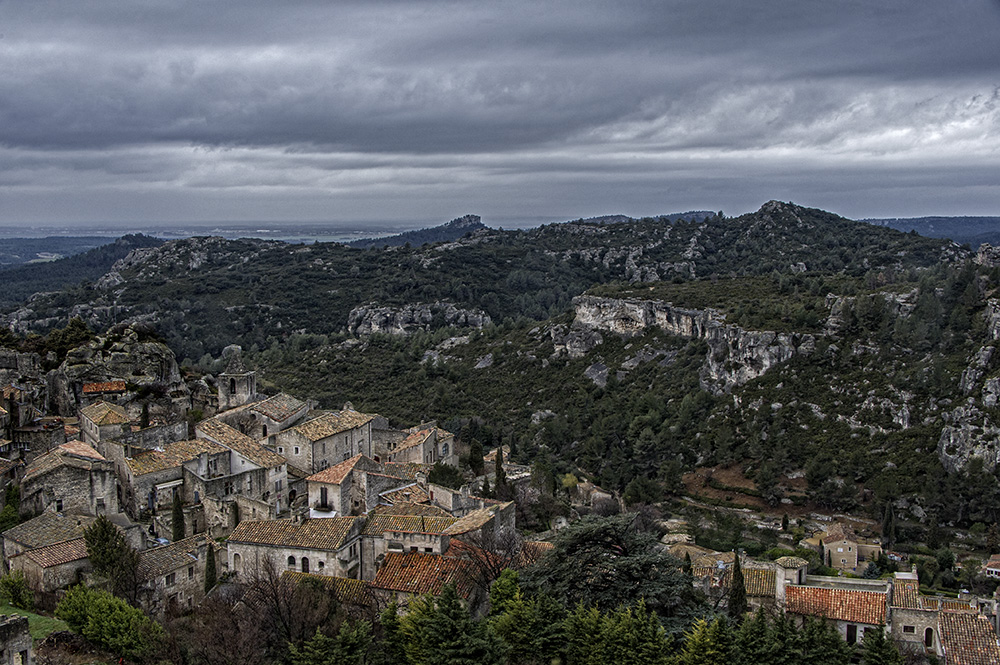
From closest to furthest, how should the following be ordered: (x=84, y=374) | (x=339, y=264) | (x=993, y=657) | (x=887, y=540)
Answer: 1. (x=993, y=657)
2. (x=84, y=374)
3. (x=887, y=540)
4. (x=339, y=264)

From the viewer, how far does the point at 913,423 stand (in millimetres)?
62531

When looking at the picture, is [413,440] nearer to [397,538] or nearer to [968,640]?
[397,538]

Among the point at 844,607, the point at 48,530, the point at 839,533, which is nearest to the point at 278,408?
the point at 48,530

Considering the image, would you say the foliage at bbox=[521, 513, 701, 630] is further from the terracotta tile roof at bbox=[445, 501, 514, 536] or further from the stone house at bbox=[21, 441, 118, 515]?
the stone house at bbox=[21, 441, 118, 515]

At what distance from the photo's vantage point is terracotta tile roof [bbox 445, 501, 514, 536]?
92.5 feet

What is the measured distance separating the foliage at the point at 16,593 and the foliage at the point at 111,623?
173 centimetres

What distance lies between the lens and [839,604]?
1105 inches

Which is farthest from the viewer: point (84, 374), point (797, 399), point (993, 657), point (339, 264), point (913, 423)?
point (339, 264)

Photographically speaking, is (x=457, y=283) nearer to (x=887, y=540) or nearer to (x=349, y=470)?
(x=887, y=540)

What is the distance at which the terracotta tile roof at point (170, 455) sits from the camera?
99.8ft

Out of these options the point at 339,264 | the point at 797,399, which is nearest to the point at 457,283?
the point at 339,264

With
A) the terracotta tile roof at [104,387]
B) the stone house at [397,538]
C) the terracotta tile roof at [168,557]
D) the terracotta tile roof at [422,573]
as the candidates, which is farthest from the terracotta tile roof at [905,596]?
the terracotta tile roof at [104,387]

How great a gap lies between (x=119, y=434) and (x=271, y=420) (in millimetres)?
6885

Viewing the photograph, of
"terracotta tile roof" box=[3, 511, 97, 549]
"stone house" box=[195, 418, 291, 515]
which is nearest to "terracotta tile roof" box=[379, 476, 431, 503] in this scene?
"stone house" box=[195, 418, 291, 515]
